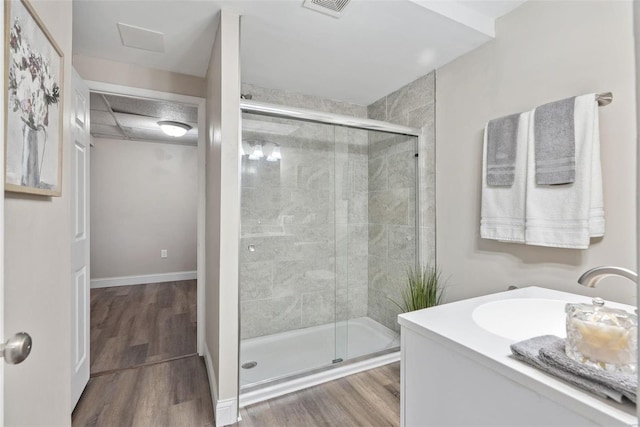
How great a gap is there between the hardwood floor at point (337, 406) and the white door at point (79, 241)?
103cm

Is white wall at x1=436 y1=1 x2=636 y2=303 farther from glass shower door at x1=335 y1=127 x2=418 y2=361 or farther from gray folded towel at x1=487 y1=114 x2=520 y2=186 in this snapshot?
glass shower door at x1=335 y1=127 x2=418 y2=361

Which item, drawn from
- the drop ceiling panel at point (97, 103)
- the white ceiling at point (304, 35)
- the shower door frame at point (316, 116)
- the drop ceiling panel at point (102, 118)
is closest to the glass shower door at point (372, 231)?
the shower door frame at point (316, 116)

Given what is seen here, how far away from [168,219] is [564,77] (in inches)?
197

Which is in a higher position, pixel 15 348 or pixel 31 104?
pixel 31 104

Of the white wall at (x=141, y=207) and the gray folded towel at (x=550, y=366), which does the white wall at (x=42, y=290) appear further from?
the white wall at (x=141, y=207)

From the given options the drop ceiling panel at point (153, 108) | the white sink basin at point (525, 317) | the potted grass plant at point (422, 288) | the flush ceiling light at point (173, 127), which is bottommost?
the potted grass plant at point (422, 288)

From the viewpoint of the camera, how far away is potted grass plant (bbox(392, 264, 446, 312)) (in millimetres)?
2109

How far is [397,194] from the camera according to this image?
2637 mm

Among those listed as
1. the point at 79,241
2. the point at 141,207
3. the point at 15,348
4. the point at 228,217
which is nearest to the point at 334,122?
the point at 228,217

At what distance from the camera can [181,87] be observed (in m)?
2.43

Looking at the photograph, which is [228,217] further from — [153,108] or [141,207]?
[141,207]

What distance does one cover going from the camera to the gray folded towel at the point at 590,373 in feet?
1.86

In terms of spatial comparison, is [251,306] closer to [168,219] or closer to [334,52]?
[334,52]

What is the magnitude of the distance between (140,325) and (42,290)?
254 centimetres
